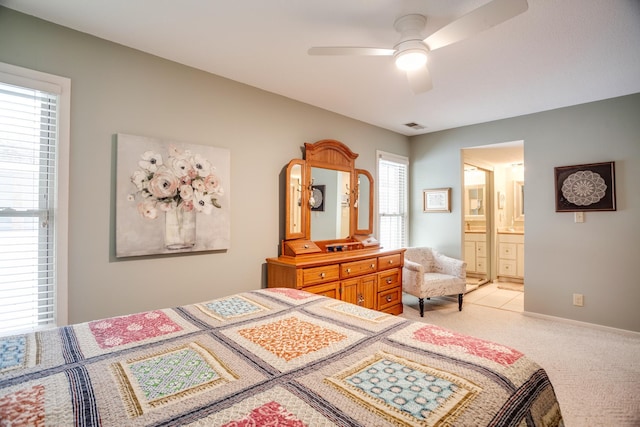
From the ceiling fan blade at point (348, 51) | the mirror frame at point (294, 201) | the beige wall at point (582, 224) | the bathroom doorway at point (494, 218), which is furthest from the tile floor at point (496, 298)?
the ceiling fan blade at point (348, 51)

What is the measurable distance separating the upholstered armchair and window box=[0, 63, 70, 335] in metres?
3.43

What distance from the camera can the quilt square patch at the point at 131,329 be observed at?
4.16ft

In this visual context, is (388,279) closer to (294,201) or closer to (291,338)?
(294,201)

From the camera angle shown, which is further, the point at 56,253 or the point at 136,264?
the point at 136,264

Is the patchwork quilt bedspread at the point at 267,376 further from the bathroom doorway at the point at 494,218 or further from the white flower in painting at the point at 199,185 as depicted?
the bathroom doorway at the point at 494,218

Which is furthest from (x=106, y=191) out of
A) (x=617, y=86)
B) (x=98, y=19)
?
(x=617, y=86)

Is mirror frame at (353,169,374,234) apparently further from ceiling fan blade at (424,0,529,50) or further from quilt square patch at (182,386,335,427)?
quilt square patch at (182,386,335,427)

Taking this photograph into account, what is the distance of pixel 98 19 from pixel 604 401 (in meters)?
4.19

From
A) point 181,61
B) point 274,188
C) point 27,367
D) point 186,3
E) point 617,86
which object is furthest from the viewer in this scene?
point 274,188

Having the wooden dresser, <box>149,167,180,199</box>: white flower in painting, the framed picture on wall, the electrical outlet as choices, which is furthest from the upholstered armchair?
<box>149,167,180,199</box>: white flower in painting

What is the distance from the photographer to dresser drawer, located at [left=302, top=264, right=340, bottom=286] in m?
2.89

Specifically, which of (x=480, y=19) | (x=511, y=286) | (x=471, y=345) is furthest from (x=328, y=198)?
(x=511, y=286)

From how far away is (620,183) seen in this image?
3336 mm

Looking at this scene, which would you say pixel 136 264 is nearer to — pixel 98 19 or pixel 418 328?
pixel 98 19
